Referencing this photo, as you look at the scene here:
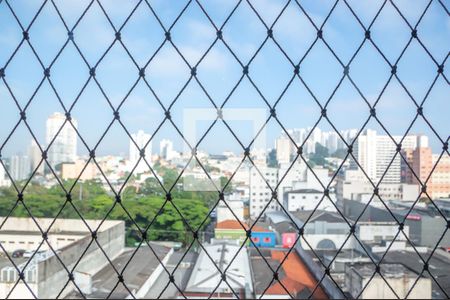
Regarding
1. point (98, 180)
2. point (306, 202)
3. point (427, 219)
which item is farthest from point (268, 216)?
point (427, 219)

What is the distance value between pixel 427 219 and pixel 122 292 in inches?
97.2

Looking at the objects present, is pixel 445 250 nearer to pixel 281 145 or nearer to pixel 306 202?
pixel 281 145

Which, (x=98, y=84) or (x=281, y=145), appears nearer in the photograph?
(x=98, y=84)

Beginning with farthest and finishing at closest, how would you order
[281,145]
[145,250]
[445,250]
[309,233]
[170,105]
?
[309,233]
[145,250]
[281,145]
[445,250]
[170,105]

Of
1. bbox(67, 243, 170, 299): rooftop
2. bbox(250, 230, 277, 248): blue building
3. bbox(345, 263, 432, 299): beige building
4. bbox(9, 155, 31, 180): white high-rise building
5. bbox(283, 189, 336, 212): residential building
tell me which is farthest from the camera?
bbox(283, 189, 336, 212): residential building

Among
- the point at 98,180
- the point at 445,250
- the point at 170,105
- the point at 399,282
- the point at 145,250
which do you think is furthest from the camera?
the point at 98,180

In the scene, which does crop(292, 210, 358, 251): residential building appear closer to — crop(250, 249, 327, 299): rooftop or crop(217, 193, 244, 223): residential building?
crop(250, 249, 327, 299): rooftop

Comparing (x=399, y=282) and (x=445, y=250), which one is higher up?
(x=445, y=250)

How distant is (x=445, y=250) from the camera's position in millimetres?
2484

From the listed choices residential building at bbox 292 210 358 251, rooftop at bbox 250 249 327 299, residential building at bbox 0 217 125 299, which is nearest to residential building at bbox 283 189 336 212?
residential building at bbox 292 210 358 251

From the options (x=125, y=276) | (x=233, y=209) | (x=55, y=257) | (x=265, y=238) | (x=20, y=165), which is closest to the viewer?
(x=55, y=257)

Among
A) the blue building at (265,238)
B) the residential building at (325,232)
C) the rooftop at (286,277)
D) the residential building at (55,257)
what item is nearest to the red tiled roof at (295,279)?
the rooftop at (286,277)

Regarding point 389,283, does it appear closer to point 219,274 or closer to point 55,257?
point 219,274

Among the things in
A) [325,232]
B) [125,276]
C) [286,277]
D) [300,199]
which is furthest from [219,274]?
[300,199]
